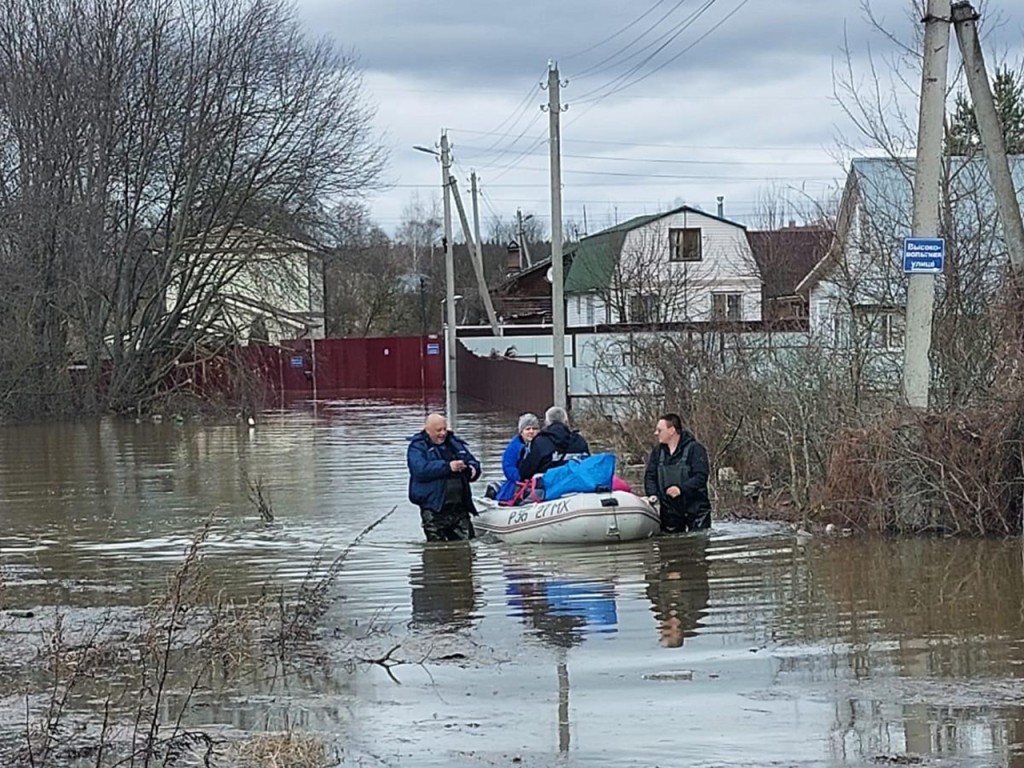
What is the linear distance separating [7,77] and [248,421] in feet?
39.9

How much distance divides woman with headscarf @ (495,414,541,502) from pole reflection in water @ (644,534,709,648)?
209 centimetres

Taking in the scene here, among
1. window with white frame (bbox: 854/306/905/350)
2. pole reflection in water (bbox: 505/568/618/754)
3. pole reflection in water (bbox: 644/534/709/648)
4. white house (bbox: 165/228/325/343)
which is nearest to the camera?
pole reflection in water (bbox: 505/568/618/754)

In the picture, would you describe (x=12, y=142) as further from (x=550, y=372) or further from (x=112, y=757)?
(x=112, y=757)

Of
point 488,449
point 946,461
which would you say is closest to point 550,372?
point 488,449

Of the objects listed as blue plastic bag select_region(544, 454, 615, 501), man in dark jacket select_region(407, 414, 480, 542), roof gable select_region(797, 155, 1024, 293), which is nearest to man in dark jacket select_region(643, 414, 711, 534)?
blue plastic bag select_region(544, 454, 615, 501)

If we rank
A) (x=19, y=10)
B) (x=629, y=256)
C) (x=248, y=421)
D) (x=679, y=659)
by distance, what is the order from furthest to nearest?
(x=629, y=256), (x=19, y=10), (x=248, y=421), (x=679, y=659)

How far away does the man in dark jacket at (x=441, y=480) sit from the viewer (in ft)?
50.8

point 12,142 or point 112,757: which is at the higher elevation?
point 12,142

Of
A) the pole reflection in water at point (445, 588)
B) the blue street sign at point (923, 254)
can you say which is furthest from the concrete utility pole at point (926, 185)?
the pole reflection in water at point (445, 588)

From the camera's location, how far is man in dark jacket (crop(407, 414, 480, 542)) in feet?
50.8

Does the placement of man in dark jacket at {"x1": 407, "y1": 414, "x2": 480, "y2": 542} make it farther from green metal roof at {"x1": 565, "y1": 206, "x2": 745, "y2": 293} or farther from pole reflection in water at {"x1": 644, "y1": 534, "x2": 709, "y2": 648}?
green metal roof at {"x1": 565, "y1": 206, "x2": 745, "y2": 293}

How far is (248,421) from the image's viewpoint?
1655 inches

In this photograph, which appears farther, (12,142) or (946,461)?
(12,142)

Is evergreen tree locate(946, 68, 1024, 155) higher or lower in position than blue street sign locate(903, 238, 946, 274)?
higher
